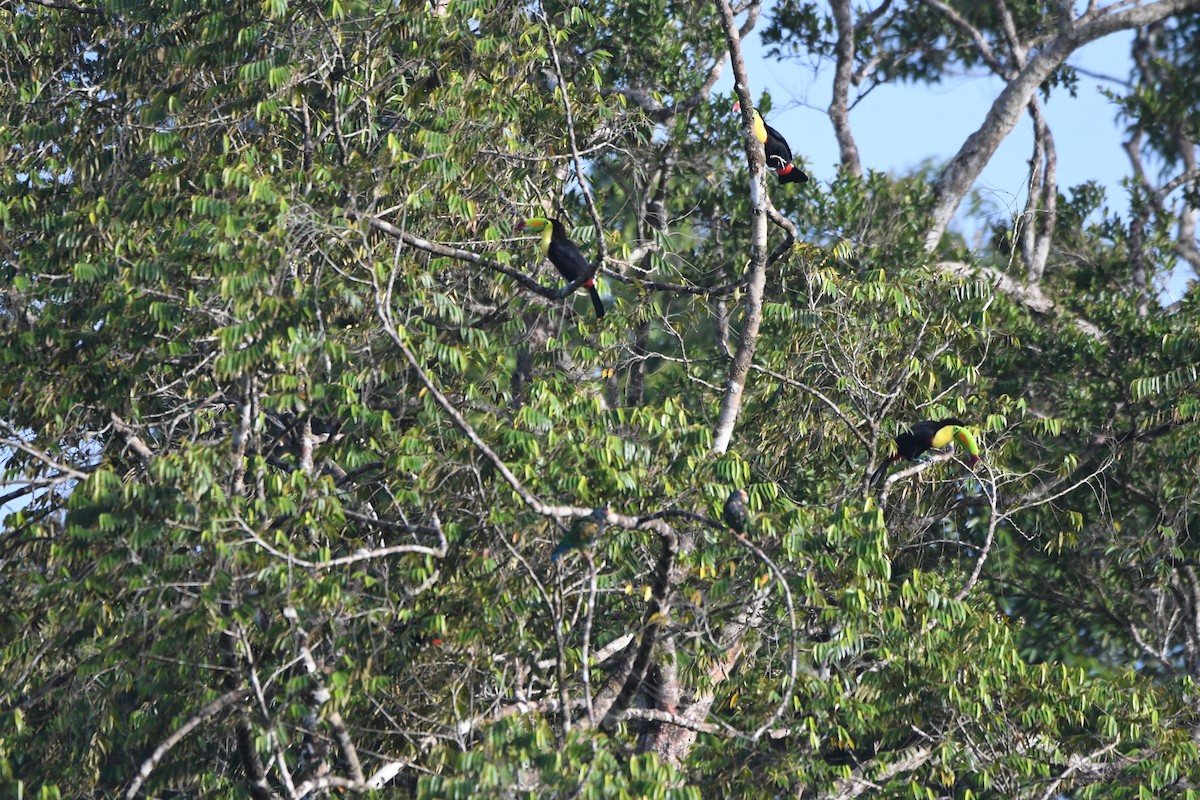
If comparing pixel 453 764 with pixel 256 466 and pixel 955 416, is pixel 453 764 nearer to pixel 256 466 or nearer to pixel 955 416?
pixel 256 466

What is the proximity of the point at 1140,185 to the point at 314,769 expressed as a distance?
8.36 meters

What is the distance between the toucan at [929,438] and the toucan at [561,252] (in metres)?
1.71

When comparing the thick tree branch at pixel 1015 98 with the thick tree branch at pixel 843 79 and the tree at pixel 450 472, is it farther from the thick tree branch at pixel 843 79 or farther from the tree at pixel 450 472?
the tree at pixel 450 472

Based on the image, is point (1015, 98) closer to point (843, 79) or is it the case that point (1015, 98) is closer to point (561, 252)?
point (843, 79)

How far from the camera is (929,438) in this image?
24.3 feet

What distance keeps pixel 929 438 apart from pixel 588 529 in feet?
7.78

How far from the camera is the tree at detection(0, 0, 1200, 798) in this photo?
242 inches

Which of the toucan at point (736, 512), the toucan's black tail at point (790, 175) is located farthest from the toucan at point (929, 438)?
the toucan's black tail at point (790, 175)

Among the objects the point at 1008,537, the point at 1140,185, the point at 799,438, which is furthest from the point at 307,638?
the point at 1140,185

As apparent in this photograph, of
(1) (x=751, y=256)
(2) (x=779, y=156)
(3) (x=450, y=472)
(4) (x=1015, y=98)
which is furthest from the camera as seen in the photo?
(4) (x=1015, y=98)

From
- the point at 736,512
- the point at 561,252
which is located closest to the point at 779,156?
the point at 561,252

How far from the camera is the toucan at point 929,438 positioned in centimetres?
734

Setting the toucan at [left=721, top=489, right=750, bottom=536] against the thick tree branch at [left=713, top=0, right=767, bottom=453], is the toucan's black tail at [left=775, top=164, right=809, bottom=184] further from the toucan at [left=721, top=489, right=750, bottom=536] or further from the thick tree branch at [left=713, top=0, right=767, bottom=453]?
the toucan at [left=721, top=489, right=750, bottom=536]

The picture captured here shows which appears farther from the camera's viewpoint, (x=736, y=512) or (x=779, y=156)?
(x=779, y=156)
